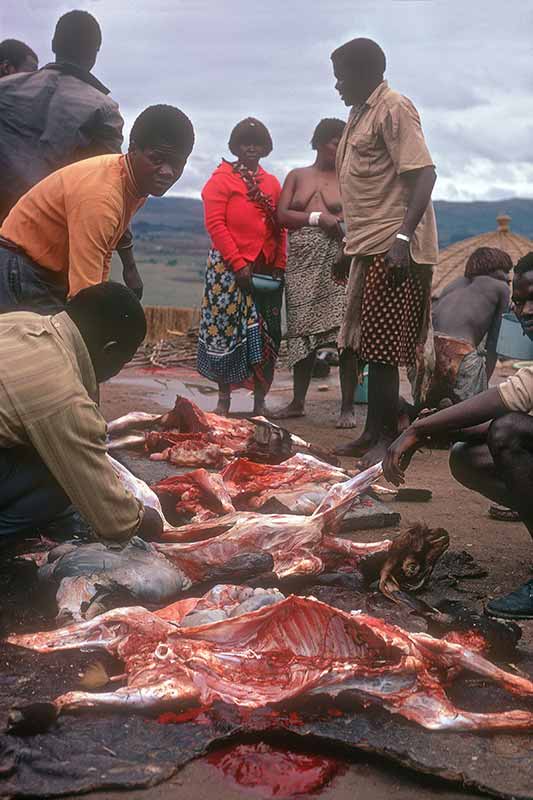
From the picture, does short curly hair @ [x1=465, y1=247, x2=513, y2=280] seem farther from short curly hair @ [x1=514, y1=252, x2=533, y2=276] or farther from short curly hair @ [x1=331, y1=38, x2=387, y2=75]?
short curly hair @ [x1=514, y1=252, x2=533, y2=276]

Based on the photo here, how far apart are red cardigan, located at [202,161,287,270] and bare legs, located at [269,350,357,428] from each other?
995 millimetres

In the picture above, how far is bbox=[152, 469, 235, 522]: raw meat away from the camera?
13.9 ft

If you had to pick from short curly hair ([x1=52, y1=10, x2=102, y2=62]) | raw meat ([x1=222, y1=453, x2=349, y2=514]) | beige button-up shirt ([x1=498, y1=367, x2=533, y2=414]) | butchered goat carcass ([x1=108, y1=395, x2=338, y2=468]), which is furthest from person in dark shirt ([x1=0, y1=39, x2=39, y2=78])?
beige button-up shirt ([x1=498, y1=367, x2=533, y2=414])

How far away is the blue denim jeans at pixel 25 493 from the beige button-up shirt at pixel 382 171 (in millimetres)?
3034

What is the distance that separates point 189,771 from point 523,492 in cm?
182

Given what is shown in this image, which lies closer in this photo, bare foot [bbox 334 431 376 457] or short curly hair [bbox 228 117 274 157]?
bare foot [bbox 334 431 376 457]

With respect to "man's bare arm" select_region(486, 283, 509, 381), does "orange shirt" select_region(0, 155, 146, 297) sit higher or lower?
higher

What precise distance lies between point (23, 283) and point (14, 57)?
7.98 feet

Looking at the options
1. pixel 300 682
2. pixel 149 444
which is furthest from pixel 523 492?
pixel 149 444

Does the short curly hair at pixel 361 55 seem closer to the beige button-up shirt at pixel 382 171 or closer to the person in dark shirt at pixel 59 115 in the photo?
the beige button-up shirt at pixel 382 171

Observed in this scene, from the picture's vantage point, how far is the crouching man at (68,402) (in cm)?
291

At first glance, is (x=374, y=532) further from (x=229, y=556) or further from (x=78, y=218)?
(x=78, y=218)

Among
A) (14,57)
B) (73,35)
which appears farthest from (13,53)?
(73,35)

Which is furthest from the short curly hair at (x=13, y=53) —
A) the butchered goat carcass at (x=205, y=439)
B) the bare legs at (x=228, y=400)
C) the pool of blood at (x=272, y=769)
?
the pool of blood at (x=272, y=769)
